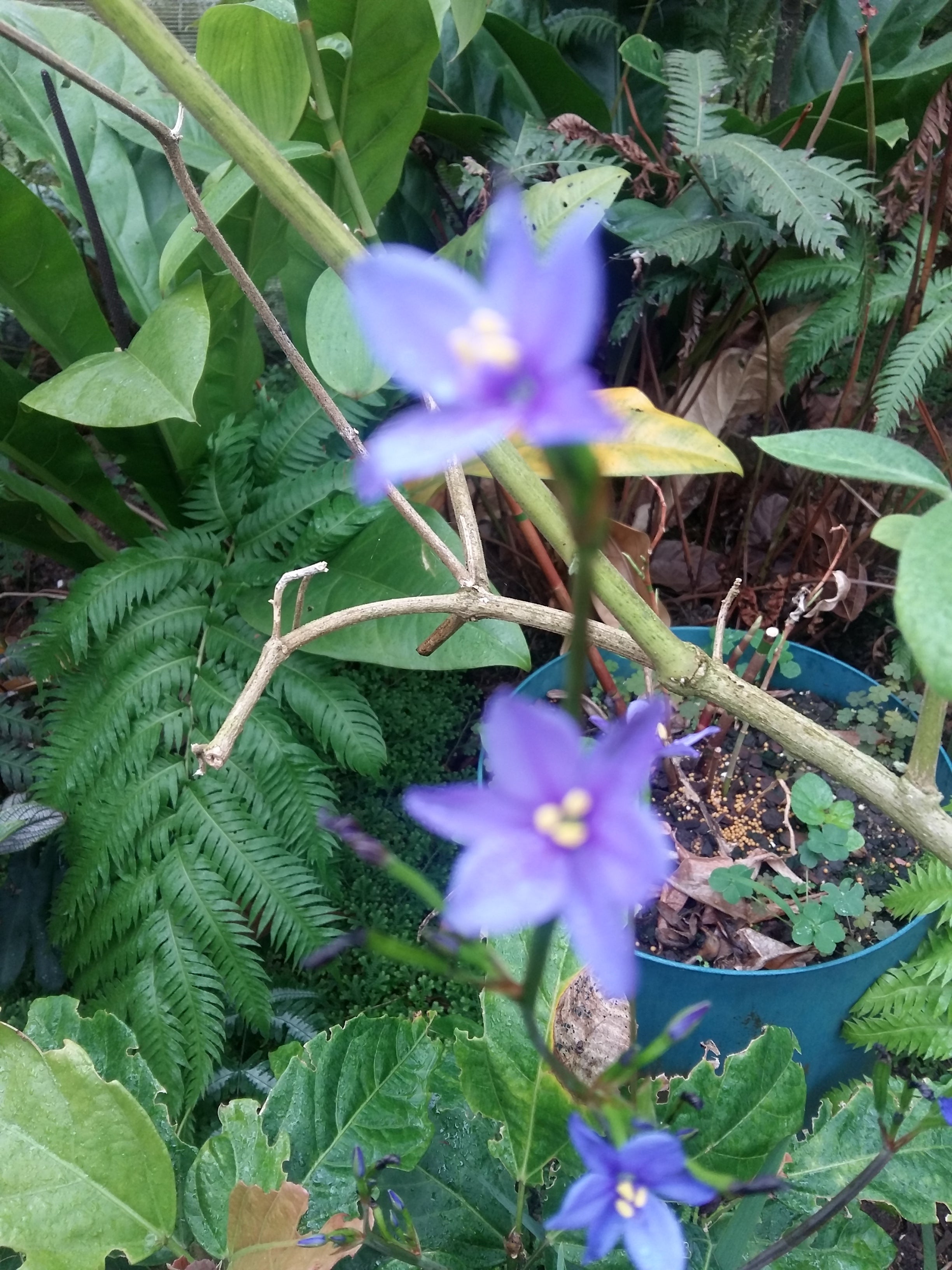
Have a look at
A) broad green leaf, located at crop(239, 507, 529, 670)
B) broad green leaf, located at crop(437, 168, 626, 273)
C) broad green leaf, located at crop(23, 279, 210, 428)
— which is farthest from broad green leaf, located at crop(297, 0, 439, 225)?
broad green leaf, located at crop(239, 507, 529, 670)

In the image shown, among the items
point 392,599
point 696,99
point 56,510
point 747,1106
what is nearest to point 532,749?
point 747,1106

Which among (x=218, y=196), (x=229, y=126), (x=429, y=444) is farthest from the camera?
(x=218, y=196)

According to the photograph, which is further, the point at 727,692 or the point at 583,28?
the point at 583,28

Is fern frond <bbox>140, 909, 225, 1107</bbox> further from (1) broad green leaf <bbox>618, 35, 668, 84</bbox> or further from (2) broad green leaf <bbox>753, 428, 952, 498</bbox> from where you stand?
(1) broad green leaf <bbox>618, 35, 668, 84</bbox>

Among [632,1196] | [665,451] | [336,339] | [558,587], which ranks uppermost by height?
[336,339]

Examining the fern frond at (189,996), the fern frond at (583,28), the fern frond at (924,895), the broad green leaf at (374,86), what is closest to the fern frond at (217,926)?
the fern frond at (189,996)

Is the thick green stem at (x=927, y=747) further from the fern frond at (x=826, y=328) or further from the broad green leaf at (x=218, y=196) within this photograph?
the fern frond at (x=826, y=328)

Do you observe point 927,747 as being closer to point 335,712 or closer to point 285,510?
point 335,712
